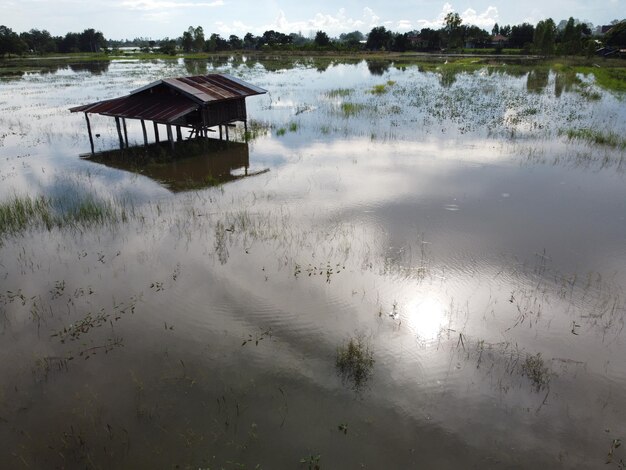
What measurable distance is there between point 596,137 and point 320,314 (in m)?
20.5

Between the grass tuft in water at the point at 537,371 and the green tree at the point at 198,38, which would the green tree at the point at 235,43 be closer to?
the green tree at the point at 198,38

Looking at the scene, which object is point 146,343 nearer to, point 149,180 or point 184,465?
point 184,465

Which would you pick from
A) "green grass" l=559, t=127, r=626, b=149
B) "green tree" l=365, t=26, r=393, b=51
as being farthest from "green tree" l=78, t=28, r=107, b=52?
"green grass" l=559, t=127, r=626, b=149

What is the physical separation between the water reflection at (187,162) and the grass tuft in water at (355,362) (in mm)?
10867

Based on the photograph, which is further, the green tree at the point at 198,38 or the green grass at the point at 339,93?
the green tree at the point at 198,38

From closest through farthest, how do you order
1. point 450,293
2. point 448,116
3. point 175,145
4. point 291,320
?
point 291,320, point 450,293, point 175,145, point 448,116

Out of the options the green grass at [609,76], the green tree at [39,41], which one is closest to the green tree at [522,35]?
the green grass at [609,76]

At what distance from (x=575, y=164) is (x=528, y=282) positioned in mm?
11368

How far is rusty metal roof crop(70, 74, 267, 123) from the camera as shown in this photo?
20.2 meters

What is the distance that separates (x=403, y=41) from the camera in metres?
98.2

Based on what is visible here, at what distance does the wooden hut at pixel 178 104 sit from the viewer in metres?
20.3

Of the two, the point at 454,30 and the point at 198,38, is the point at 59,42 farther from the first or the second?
the point at 454,30

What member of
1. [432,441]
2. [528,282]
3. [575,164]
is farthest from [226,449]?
[575,164]

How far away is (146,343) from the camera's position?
27.1ft
